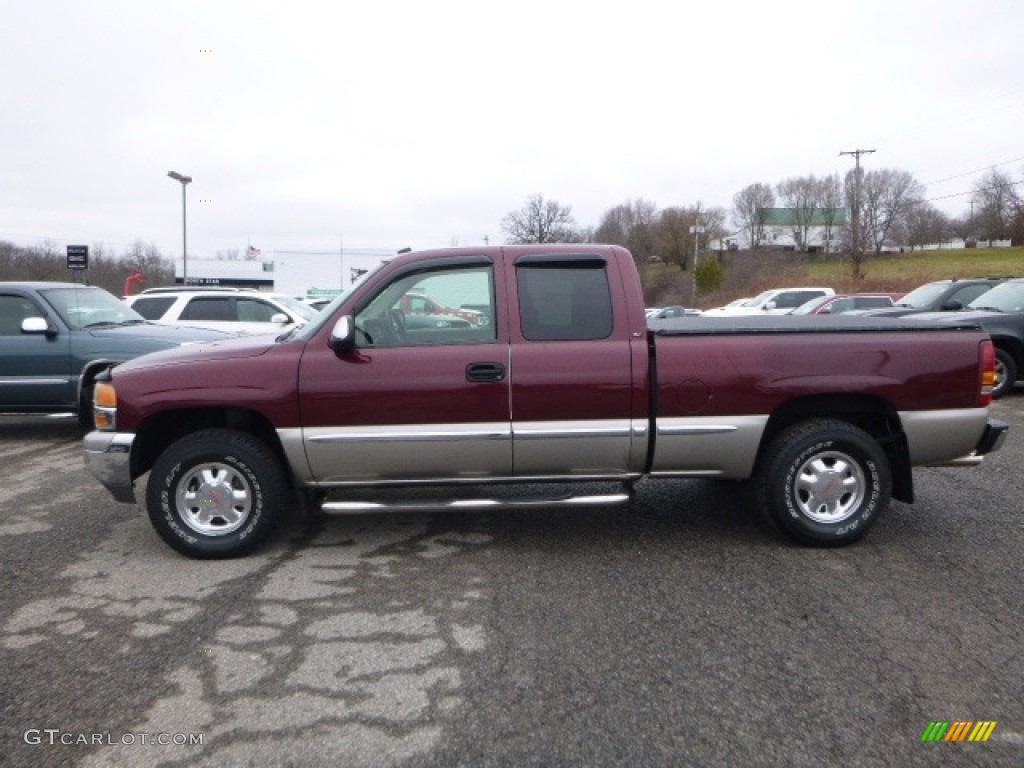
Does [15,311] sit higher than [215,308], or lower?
lower

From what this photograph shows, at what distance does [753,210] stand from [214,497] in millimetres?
88342

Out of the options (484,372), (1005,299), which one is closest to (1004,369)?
(1005,299)

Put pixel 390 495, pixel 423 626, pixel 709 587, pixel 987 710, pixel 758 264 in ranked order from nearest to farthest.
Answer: pixel 987 710, pixel 423 626, pixel 709 587, pixel 390 495, pixel 758 264

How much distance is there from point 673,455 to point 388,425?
1678mm

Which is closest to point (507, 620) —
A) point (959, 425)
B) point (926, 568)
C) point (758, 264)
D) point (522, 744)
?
point (522, 744)

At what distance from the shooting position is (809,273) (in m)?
60.0

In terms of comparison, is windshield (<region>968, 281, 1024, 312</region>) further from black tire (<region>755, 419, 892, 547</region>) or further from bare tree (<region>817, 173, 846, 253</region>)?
bare tree (<region>817, 173, 846, 253</region>)

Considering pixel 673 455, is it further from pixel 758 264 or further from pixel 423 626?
pixel 758 264

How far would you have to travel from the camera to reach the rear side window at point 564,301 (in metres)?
4.67

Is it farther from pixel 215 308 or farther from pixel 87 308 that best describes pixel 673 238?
pixel 87 308

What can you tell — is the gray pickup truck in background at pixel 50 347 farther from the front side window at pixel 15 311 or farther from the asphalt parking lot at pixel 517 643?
the asphalt parking lot at pixel 517 643

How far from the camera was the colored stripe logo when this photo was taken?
2.81 m

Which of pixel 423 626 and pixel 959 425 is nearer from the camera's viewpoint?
pixel 423 626

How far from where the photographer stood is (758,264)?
6350 centimetres
